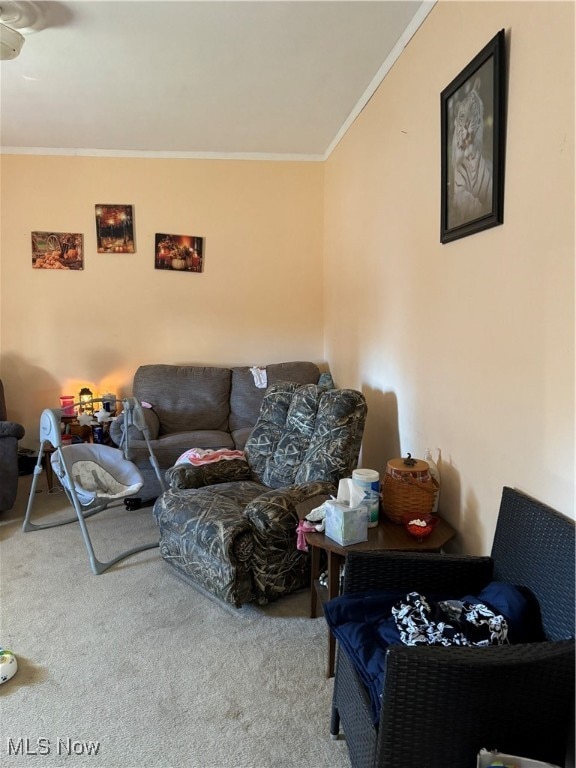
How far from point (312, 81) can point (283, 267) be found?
1.75 m

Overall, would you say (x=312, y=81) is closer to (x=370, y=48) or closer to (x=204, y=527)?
(x=370, y=48)

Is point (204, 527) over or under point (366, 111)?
under

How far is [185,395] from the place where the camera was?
413cm

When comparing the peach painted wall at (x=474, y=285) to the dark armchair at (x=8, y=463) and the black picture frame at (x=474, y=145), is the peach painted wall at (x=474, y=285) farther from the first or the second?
the dark armchair at (x=8, y=463)

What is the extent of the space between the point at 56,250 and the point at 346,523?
3.67 m

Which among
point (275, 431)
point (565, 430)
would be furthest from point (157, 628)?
point (565, 430)

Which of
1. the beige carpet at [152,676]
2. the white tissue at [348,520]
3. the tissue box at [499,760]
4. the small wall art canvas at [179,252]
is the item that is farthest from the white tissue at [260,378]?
the tissue box at [499,760]

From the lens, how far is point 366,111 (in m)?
3.19

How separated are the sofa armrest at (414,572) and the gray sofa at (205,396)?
2.28 m

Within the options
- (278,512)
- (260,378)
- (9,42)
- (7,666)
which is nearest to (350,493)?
(278,512)

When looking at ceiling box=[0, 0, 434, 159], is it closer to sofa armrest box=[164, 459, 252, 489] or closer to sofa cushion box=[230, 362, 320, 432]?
sofa cushion box=[230, 362, 320, 432]

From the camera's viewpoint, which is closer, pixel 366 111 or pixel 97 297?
pixel 366 111

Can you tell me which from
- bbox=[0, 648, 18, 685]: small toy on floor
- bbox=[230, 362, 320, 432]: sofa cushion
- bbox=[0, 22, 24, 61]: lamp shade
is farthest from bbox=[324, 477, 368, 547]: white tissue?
bbox=[0, 22, 24, 61]: lamp shade

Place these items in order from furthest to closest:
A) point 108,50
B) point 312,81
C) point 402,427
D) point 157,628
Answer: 1. point 312,81
2. point 402,427
3. point 108,50
4. point 157,628
